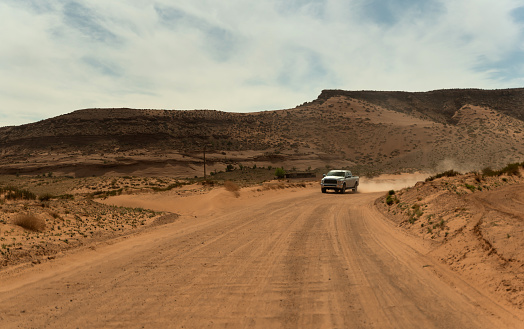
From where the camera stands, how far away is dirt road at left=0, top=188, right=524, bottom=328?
17.2 feet

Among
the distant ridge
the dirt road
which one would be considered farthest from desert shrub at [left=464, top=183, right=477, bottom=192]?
the distant ridge

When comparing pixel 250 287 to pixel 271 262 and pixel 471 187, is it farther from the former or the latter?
pixel 471 187

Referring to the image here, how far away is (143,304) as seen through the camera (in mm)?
5836

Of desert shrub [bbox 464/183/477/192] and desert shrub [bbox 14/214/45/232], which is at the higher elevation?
desert shrub [bbox 464/183/477/192]

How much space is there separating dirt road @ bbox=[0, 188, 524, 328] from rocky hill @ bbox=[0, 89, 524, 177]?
188 feet

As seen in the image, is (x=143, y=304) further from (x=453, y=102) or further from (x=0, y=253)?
(x=453, y=102)

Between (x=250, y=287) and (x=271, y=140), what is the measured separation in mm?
85656

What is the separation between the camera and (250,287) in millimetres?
6594

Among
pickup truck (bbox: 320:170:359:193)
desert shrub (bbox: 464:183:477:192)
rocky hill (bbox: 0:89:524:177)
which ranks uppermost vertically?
rocky hill (bbox: 0:89:524:177)

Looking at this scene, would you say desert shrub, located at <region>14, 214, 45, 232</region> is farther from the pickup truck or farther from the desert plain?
the pickup truck

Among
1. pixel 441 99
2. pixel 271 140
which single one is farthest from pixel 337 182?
pixel 441 99

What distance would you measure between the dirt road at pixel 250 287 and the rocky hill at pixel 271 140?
57.2 metres

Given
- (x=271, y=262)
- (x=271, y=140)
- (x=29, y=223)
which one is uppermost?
(x=271, y=140)

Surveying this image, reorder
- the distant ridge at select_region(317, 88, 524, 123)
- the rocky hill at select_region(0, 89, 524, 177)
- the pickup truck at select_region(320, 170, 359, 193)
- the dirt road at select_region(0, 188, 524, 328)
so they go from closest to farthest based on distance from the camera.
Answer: the dirt road at select_region(0, 188, 524, 328)
the pickup truck at select_region(320, 170, 359, 193)
the rocky hill at select_region(0, 89, 524, 177)
the distant ridge at select_region(317, 88, 524, 123)
